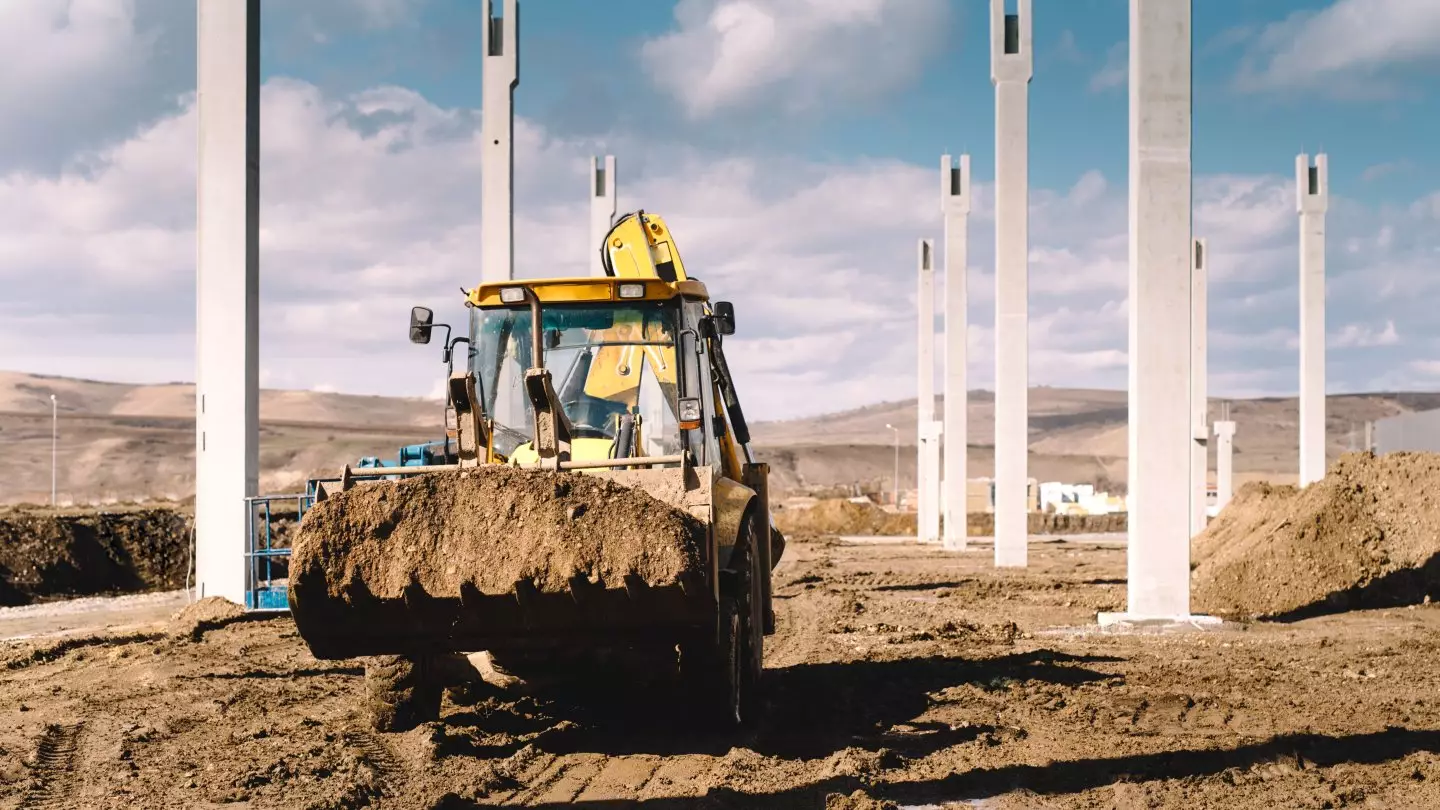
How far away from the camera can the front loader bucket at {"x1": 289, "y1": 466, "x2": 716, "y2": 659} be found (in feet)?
22.7

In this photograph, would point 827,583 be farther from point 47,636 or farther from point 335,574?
point 335,574

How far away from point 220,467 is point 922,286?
2388 centimetres

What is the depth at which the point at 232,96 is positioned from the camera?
15.7 metres

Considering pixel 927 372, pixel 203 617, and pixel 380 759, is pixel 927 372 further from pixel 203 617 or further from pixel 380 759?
pixel 380 759

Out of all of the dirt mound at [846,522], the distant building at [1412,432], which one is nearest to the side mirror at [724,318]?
the distant building at [1412,432]

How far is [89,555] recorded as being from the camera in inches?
960

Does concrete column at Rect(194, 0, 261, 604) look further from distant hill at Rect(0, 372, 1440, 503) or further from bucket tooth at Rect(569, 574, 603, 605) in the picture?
distant hill at Rect(0, 372, 1440, 503)

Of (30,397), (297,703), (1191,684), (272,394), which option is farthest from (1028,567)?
(272,394)

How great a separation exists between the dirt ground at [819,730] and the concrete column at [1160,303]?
1013 mm

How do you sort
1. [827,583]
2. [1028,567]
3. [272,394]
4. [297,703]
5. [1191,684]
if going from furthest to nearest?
[272,394]
[1028,567]
[827,583]
[1191,684]
[297,703]

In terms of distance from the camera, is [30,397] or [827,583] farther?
[30,397]

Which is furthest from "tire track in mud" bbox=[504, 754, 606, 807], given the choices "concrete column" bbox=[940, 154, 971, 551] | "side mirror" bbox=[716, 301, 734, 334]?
"concrete column" bbox=[940, 154, 971, 551]

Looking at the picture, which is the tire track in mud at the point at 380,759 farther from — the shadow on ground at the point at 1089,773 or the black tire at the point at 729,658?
the black tire at the point at 729,658

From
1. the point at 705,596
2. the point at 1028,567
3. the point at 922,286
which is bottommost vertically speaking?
the point at 1028,567
